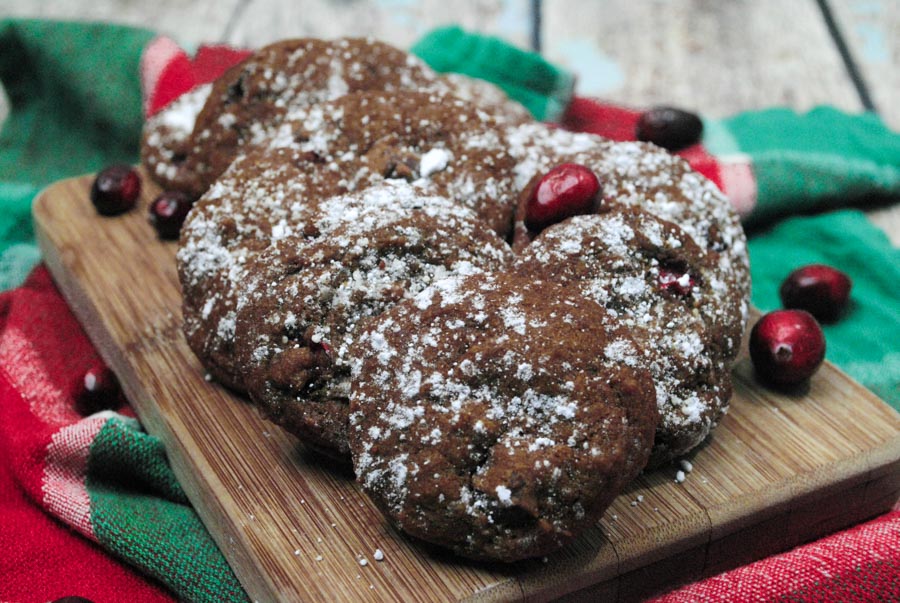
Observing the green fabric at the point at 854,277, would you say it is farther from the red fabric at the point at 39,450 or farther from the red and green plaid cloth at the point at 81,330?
the red fabric at the point at 39,450

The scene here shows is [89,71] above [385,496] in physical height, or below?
below

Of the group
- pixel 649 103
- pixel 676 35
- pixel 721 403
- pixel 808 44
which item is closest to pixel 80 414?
pixel 721 403

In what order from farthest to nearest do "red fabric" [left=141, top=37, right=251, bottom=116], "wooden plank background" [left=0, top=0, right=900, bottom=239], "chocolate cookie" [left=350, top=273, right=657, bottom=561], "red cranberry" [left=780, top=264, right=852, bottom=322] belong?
"wooden plank background" [left=0, top=0, right=900, bottom=239] → "red fabric" [left=141, top=37, right=251, bottom=116] → "red cranberry" [left=780, top=264, right=852, bottom=322] → "chocolate cookie" [left=350, top=273, right=657, bottom=561]

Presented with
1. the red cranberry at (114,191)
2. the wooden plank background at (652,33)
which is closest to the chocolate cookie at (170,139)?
the red cranberry at (114,191)

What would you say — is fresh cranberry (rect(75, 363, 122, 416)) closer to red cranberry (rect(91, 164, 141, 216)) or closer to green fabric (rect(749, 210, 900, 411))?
red cranberry (rect(91, 164, 141, 216))

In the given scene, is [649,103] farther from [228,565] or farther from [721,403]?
[228,565]

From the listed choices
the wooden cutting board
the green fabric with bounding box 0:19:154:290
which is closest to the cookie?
the wooden cutting board
